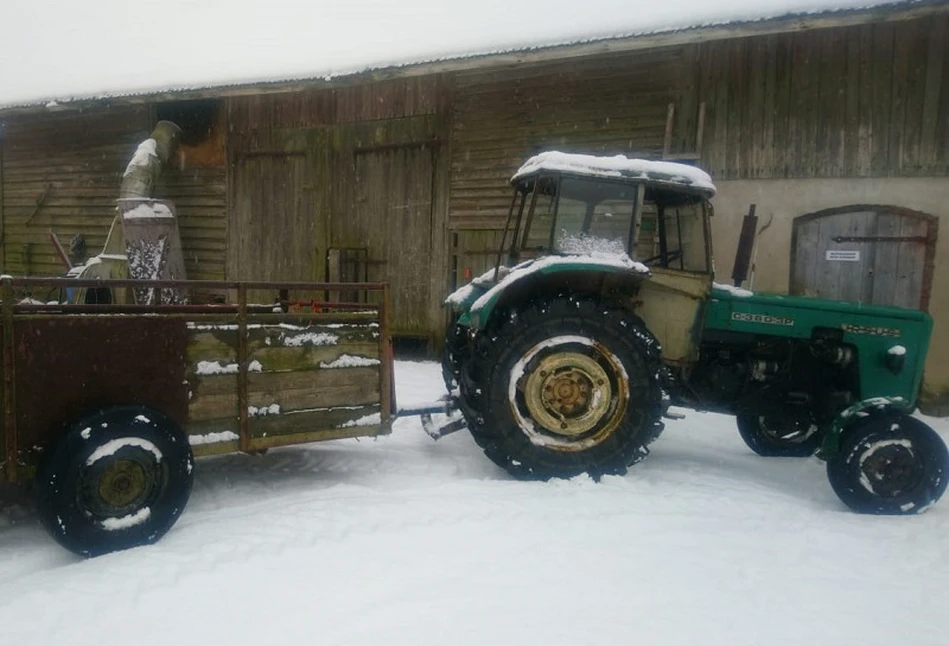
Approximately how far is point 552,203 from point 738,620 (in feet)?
9.11

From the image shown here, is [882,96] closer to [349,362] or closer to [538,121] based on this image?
[538,121]

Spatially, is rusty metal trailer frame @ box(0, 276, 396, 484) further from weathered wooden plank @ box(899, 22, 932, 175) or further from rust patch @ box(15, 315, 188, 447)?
weathered wooden plank @ box(899, 22, 932, 175)

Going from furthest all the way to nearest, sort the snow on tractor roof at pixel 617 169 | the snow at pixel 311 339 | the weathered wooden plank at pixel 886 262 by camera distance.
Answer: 1. the weathered wooden plank at pixel 886 262
2. the snow on tractor roof at pixel 617 169
3. the snow at pixel 311 339

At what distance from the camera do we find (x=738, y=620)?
251cm

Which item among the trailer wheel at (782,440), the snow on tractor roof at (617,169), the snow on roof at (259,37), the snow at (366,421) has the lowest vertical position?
the trailer wheel at (782,440)

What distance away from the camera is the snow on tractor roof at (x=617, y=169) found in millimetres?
4242

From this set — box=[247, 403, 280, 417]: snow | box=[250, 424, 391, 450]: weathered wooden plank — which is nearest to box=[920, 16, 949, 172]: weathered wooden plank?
box=[250, 424, 391, 450]: weathered wooden plank

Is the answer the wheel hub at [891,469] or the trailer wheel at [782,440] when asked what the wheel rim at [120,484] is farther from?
the trailer wheel at [782,440]

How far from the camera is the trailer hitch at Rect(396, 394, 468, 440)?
4.38 m

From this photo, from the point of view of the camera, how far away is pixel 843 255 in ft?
23.9

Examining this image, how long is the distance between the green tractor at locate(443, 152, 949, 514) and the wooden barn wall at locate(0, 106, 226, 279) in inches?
315

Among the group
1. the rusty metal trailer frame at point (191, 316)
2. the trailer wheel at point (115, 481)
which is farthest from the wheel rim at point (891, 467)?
the trailer wheel at point (115, 481)

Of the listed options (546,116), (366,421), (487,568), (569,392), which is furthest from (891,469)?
(546,116)

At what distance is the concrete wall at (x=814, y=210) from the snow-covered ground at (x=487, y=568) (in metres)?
3.93
